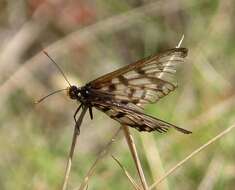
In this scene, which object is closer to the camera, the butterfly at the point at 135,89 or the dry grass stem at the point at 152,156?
the butterfly at the point at 135,89

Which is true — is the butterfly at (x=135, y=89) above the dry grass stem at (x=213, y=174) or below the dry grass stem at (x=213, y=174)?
above

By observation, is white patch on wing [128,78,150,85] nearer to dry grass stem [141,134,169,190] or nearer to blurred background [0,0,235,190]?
blurred background [0,0,235,190]

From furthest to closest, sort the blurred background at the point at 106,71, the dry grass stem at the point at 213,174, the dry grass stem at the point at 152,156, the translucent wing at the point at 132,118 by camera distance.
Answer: the blurred background at the point at 106,71 → the dry grass stem at the point at 213,174 → the dry grass stem at the point at 152,156 → the translucent wing at the point at 132,118

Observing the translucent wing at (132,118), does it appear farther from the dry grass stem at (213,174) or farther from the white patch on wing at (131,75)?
the dry grass stem at (213,174)

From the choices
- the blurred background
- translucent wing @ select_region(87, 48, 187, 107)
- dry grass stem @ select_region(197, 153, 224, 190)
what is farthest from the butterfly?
dry grass stem @ select_region(197, 153, 224, 190)

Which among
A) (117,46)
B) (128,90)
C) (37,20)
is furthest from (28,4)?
(128,90)

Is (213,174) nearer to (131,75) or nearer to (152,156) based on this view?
(152,156)

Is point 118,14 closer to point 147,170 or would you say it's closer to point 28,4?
point 28,4

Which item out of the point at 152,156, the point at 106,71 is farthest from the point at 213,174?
the point at 106,71

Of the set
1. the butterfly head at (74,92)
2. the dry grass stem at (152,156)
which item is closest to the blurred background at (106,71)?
the dry grass stem at (152,156)
